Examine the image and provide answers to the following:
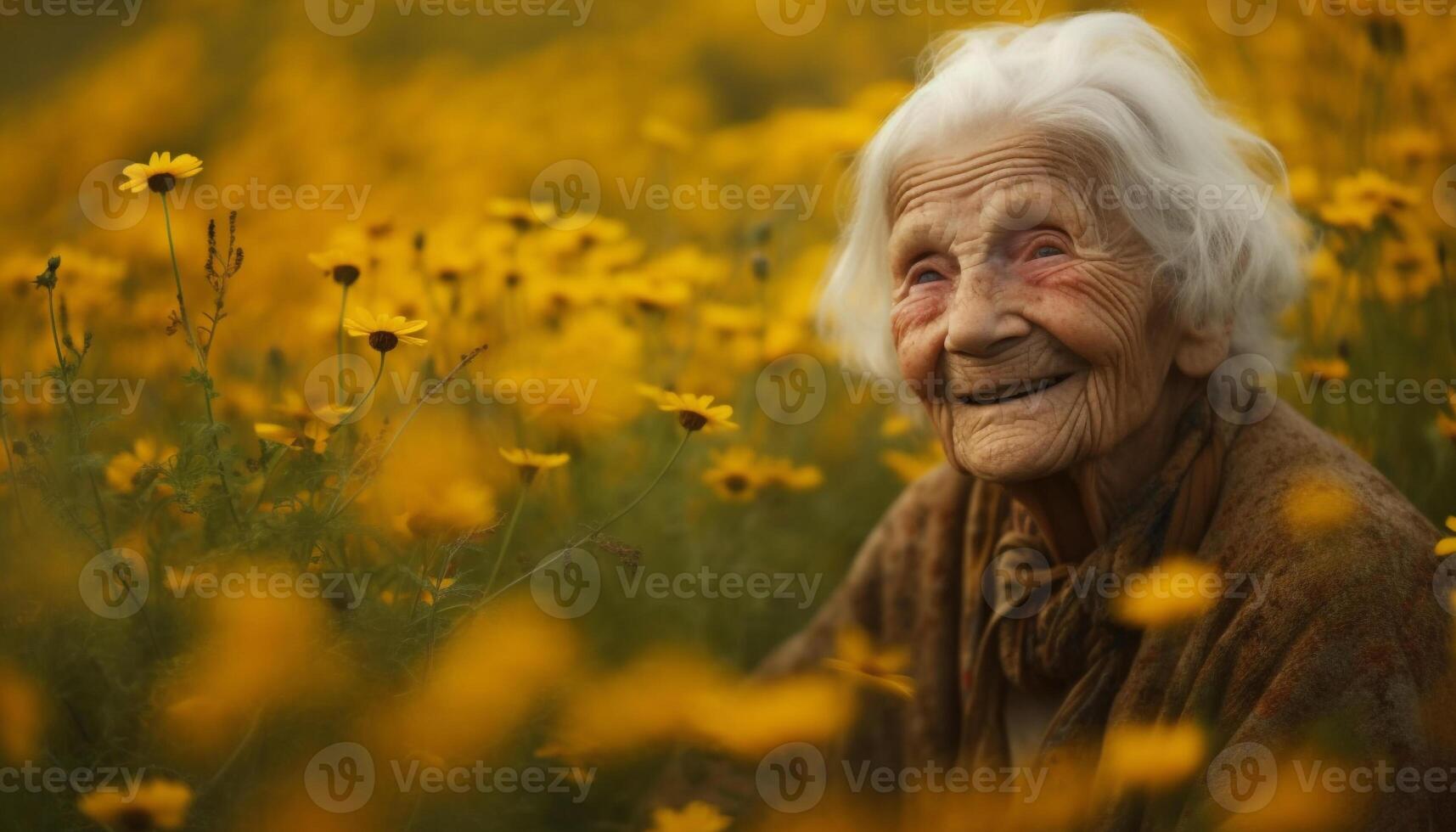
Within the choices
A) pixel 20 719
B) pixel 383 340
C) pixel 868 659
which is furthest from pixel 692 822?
pixel 20 719

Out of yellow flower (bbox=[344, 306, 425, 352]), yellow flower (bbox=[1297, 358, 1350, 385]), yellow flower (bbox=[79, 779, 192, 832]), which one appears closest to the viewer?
yellow flower (bbox=[79, 779, 192, 832])

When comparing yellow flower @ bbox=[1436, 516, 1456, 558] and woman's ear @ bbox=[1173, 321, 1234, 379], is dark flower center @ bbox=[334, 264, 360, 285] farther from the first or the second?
yellow flower @ bbox=[1436, 516, 1456, 558]

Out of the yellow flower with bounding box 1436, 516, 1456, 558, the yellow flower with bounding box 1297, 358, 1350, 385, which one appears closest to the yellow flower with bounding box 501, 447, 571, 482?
the yellow flower with bounding box 1436, 516, 1456, 558

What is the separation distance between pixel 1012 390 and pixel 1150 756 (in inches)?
19.4

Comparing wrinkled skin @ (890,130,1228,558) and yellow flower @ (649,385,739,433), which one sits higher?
wrinkled skin @ (890,130,1228,558)

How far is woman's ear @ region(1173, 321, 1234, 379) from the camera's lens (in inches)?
70.6

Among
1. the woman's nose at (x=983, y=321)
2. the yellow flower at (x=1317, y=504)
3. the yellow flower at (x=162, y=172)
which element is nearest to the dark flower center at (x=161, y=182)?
the yellow flower at (x=162, y=172)

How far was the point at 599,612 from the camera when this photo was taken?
2416 mm

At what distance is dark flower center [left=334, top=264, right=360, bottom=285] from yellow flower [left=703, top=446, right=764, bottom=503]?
2.32 feet

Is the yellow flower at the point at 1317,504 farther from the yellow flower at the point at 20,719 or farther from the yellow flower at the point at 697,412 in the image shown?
the yellow flower at the point at 20,719

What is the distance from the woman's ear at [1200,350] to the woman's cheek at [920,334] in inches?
13.1

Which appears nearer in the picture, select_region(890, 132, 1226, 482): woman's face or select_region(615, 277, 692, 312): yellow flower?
select_region(890, 132, 1226, 482): woman's face

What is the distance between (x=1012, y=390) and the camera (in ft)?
5.69

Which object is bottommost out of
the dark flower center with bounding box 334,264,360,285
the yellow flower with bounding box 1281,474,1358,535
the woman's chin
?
the yellow flower with bounding box 1281,474,1358,535
